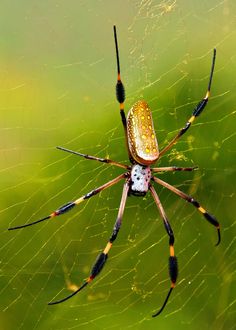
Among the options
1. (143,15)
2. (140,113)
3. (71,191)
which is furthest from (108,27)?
(140,113)

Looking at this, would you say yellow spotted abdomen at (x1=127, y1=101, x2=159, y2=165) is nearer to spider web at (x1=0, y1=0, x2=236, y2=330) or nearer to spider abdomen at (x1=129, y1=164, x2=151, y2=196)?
spider abdomen at (x1=129, y1=164, x2=151, y2=196)

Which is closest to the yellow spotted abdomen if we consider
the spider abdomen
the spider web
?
the spider abdomen

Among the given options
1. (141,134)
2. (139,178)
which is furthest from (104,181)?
(141,134)

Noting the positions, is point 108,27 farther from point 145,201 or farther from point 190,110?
point 145,201

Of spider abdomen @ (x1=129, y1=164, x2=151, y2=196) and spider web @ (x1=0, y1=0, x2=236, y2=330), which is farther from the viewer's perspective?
spider web @ (x1=0, y1=0, x2=236, y2=330)

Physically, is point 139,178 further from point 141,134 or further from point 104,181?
point 104,181

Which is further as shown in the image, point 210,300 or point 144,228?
point 210,300

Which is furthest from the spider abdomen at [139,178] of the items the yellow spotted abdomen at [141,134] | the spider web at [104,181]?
the spider web at [104,181]
